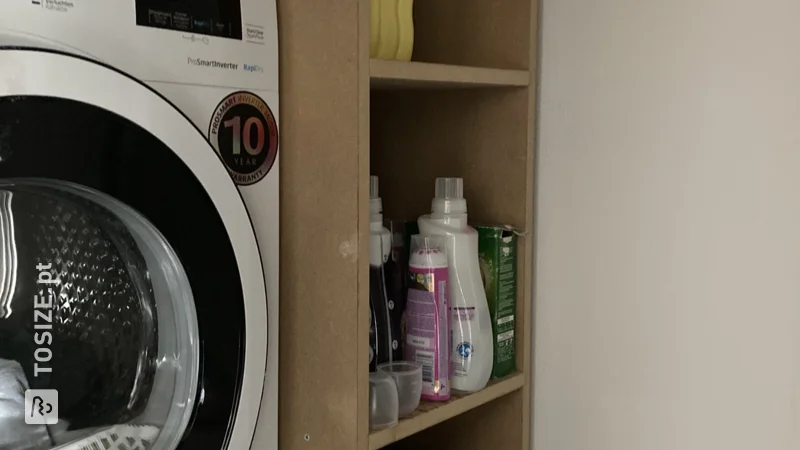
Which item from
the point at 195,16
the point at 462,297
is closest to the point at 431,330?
the point at 462,297

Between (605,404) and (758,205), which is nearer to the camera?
(758,205)

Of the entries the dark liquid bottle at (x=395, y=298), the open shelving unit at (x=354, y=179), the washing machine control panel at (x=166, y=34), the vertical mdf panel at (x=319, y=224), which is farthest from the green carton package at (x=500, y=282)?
the washing machine control panel at (x=166, y=34)

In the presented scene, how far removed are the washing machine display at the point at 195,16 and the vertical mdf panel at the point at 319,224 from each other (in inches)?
3.2

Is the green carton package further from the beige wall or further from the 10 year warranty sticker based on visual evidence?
the 10 year warranty sticker

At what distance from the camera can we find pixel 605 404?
1168 millimetres

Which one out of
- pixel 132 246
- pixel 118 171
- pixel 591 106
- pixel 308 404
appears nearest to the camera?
pixel 118 171

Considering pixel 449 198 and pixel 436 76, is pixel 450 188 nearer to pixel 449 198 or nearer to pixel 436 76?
pixel 449 198

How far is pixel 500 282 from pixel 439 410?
23 centimetres

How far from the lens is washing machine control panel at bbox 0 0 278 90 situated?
2.58ft

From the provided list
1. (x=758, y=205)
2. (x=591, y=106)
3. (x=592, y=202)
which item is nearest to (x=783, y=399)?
(x=758, y=205)

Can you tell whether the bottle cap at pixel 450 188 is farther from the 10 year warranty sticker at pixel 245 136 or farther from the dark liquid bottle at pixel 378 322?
the 10 year warranty sticker at pixel 245 136

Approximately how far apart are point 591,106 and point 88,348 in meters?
0.76

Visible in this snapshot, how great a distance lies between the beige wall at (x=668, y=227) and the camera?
1.00 m

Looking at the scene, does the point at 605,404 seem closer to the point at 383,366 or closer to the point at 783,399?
the point at 783,399
